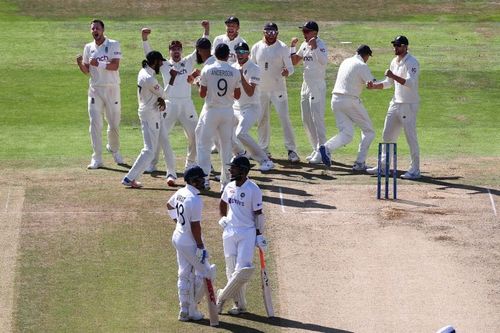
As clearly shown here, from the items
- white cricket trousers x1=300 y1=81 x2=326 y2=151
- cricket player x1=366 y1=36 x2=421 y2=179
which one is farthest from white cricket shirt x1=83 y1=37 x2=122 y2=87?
cricket player x1=366 y1=36 x2=421 y2=179

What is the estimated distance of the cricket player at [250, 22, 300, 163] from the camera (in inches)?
926

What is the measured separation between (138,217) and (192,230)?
14.7ft

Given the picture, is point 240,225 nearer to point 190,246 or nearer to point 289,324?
point 190,246

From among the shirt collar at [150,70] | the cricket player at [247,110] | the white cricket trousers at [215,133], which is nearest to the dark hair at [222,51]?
the white cricket trousers at [215,133]

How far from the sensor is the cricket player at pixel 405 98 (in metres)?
22.4

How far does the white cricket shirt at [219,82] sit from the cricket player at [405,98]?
2.91m

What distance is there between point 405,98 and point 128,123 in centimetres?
679

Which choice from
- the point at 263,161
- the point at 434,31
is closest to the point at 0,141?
the point at 263,161

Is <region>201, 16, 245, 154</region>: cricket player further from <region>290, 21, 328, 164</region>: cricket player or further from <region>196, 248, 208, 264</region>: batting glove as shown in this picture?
<region>196, 248, 208, 264</region>: batting glove

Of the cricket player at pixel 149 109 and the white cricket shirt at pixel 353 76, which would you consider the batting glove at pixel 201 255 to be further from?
the white cricket shirt at pixel 353 76

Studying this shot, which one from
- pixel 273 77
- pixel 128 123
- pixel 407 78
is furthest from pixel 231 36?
pixel 128 123

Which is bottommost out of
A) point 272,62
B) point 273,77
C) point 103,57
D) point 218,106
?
point 218,106

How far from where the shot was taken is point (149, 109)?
71.5 ft

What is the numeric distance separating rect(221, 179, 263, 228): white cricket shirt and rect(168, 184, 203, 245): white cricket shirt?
1.78ft
